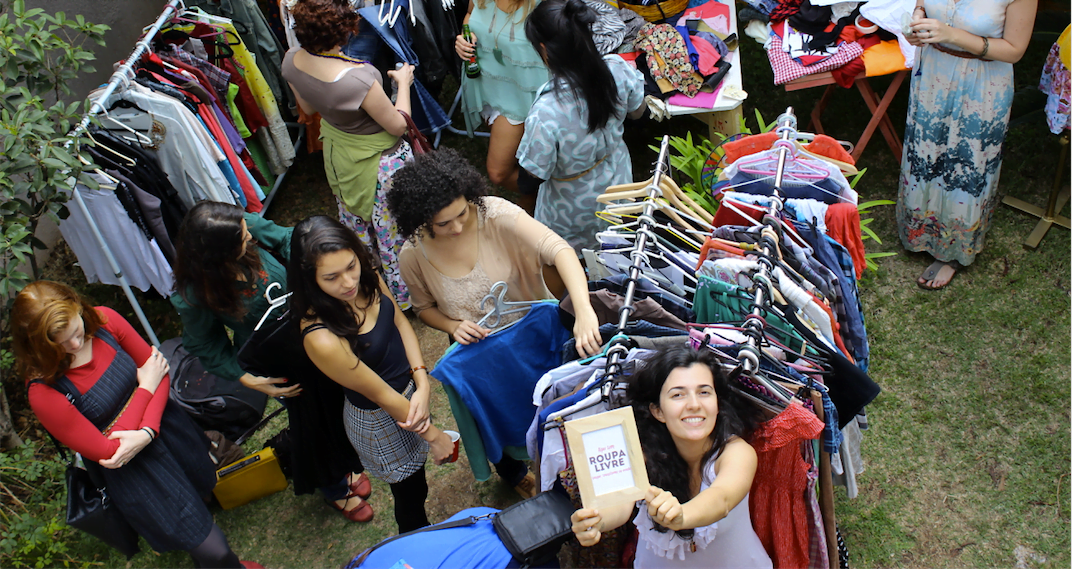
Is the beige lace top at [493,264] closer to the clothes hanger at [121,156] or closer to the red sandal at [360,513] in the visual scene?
the red sandal at [360,513]

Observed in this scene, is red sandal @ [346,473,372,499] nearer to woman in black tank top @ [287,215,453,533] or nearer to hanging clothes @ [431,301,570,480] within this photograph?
woman in black tank top @ [287,215,453,533]

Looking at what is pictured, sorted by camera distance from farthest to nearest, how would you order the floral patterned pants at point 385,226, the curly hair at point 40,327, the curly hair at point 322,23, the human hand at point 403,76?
1. the human hand at point 403,76
2. the floral patterned pants at point 385,226
3. the curly hair at point 322,23
4. the curly hair at point 40,327

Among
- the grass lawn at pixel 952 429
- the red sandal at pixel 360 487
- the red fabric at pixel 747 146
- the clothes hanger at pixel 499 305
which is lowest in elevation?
the grass lawn at pixel 952 429

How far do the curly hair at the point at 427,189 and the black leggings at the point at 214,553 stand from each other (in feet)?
4.67

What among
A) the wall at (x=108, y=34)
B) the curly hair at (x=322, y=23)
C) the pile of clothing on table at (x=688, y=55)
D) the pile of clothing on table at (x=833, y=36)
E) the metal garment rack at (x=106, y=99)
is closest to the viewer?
the curly hair at (x=322, y=23)

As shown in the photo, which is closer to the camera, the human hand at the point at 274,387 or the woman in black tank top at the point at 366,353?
the woman in black tank top at the point at 366,353

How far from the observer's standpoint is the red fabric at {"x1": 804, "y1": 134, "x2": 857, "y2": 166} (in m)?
2.68

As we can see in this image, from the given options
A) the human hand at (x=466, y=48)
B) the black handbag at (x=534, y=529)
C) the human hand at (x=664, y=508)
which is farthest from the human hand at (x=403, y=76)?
the human hand at (x=664, y=508)

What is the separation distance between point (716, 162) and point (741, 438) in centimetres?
137

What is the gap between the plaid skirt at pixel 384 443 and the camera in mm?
2572

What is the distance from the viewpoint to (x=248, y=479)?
11.3 ft

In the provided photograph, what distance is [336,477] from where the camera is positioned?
297 cm

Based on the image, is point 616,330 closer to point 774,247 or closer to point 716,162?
point 774,247

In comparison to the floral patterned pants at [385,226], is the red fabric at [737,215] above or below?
above
